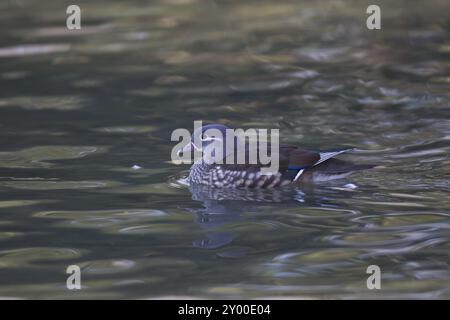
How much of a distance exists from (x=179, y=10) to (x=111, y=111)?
703cm

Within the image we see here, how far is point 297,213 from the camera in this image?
28.5 ft

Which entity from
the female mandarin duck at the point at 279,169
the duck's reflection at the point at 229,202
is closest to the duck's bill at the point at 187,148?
the female mandarin duck at the point at 279,169

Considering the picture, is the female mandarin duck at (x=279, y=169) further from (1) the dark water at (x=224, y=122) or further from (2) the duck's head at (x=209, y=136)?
(1) the dark water at (x=224, y=122)

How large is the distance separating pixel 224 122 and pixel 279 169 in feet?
8.03

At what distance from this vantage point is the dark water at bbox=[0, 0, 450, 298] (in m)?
7.34

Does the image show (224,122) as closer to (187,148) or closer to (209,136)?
(187,148)

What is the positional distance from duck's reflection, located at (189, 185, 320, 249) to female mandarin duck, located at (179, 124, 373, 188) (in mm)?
84

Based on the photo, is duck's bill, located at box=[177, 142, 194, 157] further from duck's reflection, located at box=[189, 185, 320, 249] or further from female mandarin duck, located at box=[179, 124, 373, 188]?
duck's reflection, located at box=[189, 185, 320, 249]

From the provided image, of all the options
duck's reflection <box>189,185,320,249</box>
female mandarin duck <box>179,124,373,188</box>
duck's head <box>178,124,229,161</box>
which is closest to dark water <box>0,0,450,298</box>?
duck's reflection <box>189,185,320,249</box>

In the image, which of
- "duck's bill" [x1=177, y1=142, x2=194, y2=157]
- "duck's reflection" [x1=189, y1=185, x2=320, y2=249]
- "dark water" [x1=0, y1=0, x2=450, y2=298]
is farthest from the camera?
"duck's bill" [x1=177, y1=142, x2=194, y2=157]

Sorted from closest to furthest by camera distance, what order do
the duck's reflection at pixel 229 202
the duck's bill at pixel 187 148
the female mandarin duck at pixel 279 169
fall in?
the duck's reflection at pixel 229 202 < the female mandarin duck at pixel 279 169 < the duck's bill at pixel 187 148

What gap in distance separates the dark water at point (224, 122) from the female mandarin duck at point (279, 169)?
167mm

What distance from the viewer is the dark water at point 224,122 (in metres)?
7.34
